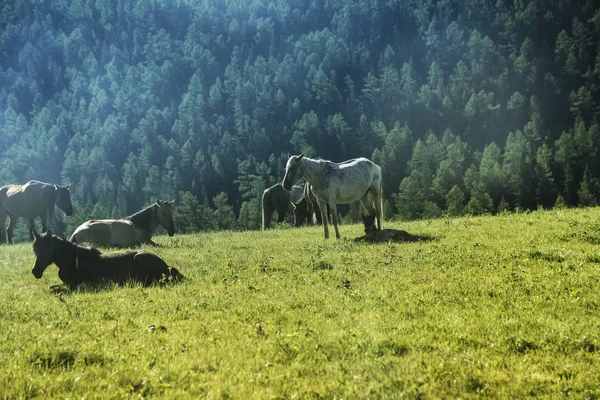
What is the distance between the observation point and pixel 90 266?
11.4 m

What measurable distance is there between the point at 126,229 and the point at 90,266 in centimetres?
904

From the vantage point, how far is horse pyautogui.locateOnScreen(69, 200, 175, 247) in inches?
746

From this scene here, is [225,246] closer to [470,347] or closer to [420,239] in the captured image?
[420,239]

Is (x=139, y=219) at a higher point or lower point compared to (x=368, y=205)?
higher

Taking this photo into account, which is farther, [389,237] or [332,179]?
[332,179]

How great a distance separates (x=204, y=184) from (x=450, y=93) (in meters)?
100

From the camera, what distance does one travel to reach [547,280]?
356 inches

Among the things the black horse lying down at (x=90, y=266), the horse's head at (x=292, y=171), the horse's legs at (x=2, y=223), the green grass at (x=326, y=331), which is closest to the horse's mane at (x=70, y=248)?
the black horse lying down at (x=90, y=266)

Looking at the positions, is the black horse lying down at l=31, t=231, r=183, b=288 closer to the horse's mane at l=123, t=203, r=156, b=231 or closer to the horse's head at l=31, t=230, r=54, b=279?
the horse's head at l=31, t=230, r=54, b=279

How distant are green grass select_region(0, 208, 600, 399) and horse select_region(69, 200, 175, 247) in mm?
6464

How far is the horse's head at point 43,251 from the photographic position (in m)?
11.2

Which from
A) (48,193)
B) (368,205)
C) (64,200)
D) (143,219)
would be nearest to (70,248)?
(143,219)

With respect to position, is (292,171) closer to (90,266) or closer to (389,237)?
(389,237)

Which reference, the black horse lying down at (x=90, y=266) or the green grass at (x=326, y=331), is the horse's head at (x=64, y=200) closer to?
the green grass at (x=326, y=331)
